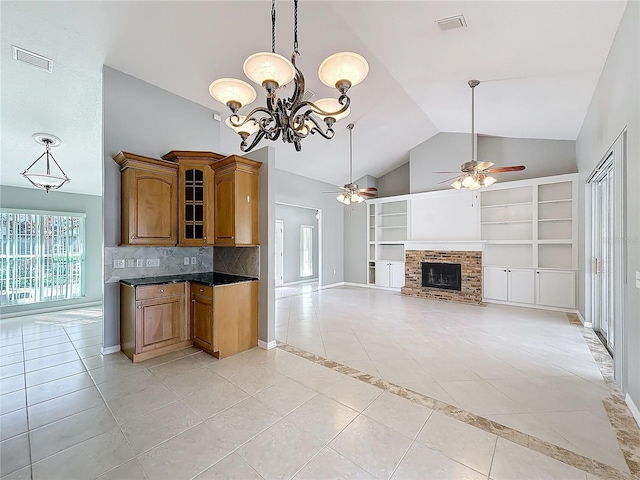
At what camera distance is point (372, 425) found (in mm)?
2041

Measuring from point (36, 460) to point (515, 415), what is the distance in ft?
10.8

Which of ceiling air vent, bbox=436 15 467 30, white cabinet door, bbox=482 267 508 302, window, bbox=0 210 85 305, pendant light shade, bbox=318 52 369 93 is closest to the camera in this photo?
pendant light shade, bbox=318 52 369 93

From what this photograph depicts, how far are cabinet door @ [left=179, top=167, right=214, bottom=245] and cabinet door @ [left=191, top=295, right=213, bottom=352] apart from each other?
2.51 feet

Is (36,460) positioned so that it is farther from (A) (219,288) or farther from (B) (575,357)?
(B) (575,357)

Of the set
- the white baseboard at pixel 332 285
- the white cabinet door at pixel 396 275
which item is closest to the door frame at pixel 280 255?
the white baseboard at pixel 332 285

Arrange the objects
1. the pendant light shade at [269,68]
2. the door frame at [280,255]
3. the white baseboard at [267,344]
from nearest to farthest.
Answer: the pendant light shade at [269,68] < the white baseboard at [267,344] < the door frame at [280,255]

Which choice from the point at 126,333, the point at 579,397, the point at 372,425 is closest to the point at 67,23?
the point at 126,333

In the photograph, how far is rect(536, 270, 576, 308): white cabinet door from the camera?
519cm

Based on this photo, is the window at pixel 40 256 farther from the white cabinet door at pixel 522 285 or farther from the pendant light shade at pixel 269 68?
the white cabinet door at pixel 522 285

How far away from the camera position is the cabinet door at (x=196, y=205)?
362 centimetres

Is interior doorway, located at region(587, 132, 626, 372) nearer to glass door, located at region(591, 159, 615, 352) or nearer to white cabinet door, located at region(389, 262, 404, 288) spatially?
glass door, located at region(591, 159, 615, 352)

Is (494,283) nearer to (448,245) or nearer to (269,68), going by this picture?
(448,245)

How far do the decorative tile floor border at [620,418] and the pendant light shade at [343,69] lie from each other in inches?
117

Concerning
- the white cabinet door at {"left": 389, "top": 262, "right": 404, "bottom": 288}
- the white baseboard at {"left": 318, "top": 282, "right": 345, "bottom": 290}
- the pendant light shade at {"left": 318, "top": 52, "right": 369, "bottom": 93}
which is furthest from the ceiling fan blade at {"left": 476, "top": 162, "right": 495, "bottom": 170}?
the white baseboard at {"left": 318, "top": 282, "right": 345, "bottom": 290}
